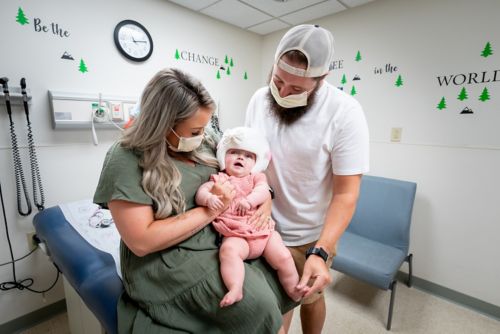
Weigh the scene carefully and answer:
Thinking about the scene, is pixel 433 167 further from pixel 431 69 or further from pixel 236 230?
pixel 236 230

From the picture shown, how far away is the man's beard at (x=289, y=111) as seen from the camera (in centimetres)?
111

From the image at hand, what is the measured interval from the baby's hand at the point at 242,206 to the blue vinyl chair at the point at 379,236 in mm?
1290

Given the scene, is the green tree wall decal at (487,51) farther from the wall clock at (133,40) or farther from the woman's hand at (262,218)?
the wall clock at (133,40)

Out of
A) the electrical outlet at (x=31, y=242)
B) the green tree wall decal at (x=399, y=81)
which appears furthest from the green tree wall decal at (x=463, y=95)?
the electrical outlet at (x=31, y=242)

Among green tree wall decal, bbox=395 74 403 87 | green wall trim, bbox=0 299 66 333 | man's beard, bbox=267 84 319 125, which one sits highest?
green tree wall decal, bbox=395 74 403 87

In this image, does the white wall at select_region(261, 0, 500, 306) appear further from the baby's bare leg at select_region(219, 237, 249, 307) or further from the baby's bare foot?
the baby's bare foot

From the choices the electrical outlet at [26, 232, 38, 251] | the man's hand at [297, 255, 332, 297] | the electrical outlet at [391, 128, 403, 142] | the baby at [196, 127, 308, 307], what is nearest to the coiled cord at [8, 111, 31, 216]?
the electrical outlet at [26, 232, 38, 251]

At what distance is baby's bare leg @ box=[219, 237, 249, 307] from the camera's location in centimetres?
83

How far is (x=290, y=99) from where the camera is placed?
3.53 ft

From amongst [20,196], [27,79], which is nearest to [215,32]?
[27,79]

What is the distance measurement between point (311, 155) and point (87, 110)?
165 centimetres

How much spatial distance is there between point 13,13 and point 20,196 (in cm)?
112

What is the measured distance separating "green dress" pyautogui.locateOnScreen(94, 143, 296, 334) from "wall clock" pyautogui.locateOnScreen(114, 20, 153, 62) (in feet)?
4.80

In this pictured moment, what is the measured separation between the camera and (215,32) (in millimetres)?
2664
